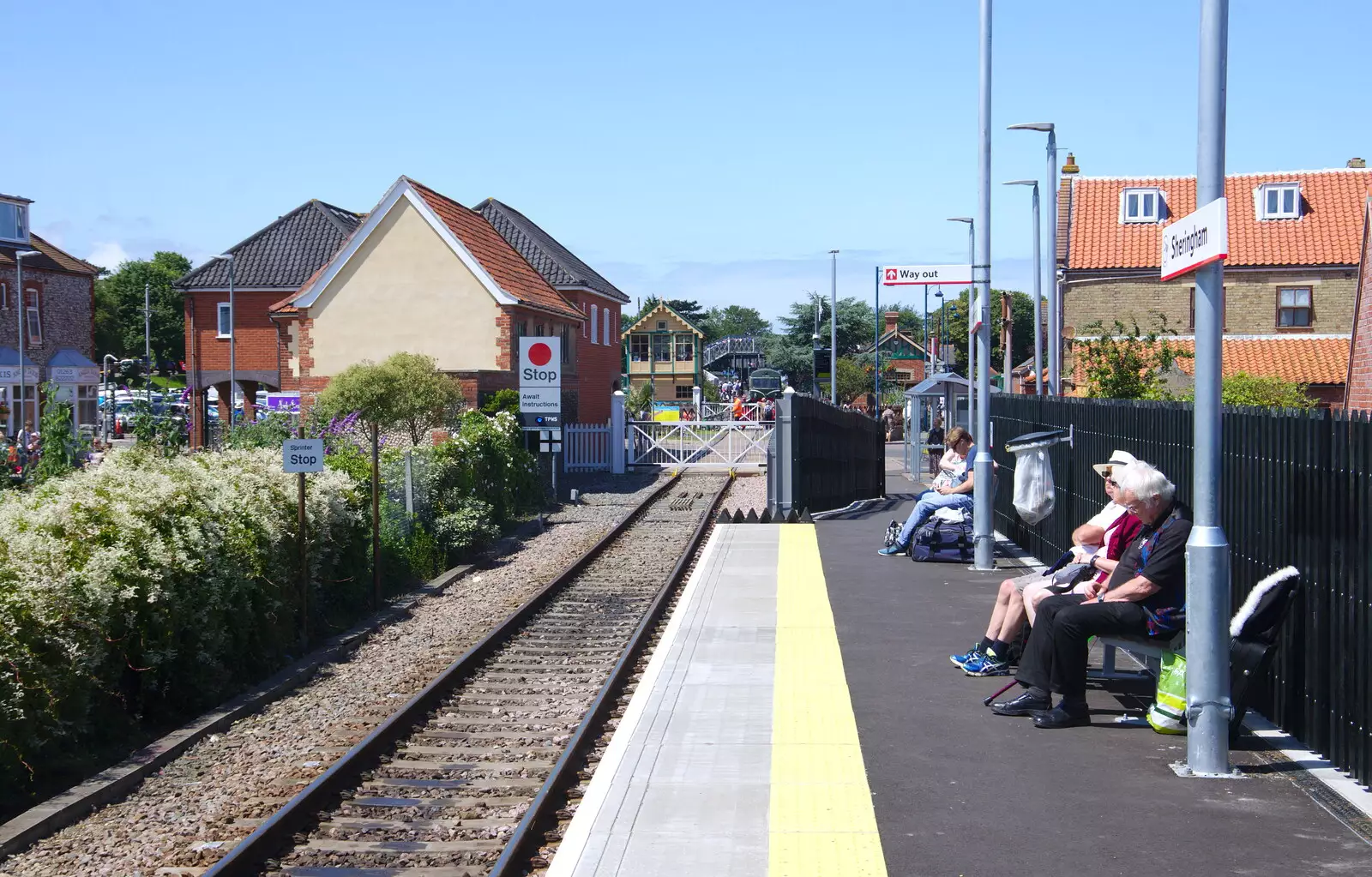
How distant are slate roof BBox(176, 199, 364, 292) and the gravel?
44106mm

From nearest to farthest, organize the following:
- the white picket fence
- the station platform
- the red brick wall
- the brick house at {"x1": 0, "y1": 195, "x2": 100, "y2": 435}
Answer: the station platform, the red brick wall, the white picket fence, the brick house at {"x1": 0, "y1": 195, "x2": 100, "y2": 435}

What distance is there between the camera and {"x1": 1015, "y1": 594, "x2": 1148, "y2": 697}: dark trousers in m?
7.39

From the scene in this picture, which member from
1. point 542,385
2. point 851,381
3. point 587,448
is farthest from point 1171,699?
point 851,381

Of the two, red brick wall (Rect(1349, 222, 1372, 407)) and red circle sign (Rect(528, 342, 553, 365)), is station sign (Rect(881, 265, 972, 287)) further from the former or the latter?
red circle sign (Rect(528, 342, 553, 365))

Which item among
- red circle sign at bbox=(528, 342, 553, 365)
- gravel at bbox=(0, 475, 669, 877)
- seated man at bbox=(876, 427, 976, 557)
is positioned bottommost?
gravel at bbox=(0, 475, 669, 877)

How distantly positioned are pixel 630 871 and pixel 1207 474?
137 inches

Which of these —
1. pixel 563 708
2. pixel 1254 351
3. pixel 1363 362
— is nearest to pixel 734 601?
pixel 563 708

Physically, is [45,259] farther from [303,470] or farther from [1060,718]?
[1060,718]

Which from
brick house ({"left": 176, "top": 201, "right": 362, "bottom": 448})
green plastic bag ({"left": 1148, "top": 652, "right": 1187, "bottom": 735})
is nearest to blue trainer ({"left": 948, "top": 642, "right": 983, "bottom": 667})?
green plastic bag ({"left": 1148, "top": 652, "right": 1187, "bottom": 735})

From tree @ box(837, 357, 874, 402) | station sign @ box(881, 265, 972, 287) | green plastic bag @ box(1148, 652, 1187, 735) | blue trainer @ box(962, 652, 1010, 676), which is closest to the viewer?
green plastic bag @ box(1148, 652, 1187, 735)

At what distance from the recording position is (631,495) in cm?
2877

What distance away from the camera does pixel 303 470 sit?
11.8 metres

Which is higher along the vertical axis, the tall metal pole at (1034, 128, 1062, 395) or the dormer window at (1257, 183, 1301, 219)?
the dormer window at (1257, 183, 1301, 219)

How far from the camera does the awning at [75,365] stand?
1936 inches
